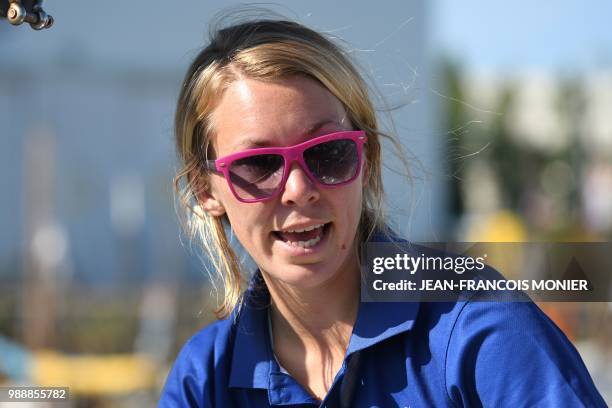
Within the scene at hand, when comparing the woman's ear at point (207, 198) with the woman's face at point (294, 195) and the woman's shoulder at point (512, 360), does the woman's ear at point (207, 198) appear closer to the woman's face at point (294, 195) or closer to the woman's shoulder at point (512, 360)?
the woman's face at point (294, 195)

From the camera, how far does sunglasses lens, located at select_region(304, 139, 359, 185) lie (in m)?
1.84

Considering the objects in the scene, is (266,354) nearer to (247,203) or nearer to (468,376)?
(247,203)

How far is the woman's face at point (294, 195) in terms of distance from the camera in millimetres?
1842

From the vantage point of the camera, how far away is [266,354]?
2.05m

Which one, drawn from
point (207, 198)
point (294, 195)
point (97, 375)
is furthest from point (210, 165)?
point (97, 375)

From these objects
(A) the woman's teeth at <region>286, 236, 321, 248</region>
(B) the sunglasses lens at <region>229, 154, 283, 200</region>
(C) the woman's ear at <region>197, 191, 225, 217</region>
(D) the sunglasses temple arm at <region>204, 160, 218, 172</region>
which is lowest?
(A) the woman's teeth at <region>286, 236, 321, 248</region>

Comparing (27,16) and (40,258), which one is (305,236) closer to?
(27,16)

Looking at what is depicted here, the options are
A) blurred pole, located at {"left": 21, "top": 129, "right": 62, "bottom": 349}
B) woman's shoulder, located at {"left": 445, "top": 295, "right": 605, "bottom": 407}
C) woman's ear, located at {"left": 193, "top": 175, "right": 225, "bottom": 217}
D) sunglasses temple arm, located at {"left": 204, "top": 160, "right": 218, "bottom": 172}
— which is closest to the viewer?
woman's shoulder, located at {"left": 445, "top": 295, "right": 605, "bottom": 407}

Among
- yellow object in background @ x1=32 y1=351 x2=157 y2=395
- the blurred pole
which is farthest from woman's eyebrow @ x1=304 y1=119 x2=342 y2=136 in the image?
the blurred pole

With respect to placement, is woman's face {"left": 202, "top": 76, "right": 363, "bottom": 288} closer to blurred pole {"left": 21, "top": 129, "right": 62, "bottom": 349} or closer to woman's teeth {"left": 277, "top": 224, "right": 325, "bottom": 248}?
woman's teeth {"left": 277, "top": 224, "right": 325, "bottom": 248}

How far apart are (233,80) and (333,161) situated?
283mm

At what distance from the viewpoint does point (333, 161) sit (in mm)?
1848

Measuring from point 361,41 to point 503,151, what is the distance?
1597cm

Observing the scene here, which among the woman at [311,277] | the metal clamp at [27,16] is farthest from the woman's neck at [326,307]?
the metal clamp at [27,16]
